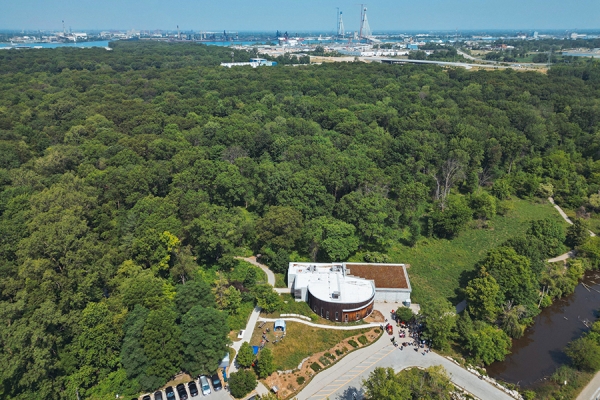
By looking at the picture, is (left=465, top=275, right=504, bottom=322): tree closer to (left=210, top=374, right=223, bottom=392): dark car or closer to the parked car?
(left=210, top=374, right=223, bottom=392): dark car

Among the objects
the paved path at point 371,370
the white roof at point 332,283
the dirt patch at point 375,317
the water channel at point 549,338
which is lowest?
the water channel at point 549,338

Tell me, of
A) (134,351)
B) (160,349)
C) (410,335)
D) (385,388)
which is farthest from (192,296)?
(410,335)

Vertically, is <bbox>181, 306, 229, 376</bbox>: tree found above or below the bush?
above

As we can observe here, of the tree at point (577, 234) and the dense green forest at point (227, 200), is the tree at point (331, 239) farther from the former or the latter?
the tree at point (577, 234)

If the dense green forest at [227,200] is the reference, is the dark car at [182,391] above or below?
below

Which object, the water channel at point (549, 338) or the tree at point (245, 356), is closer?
the tree at point (245, 356)

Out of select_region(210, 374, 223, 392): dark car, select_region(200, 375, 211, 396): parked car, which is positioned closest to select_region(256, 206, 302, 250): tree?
select_region(210, 374, 223, 392): dark car

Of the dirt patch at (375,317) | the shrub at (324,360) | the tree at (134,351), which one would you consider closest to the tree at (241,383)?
the shrub at (324,360)
